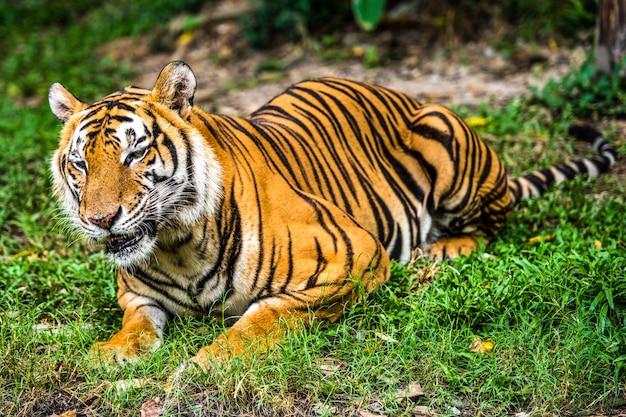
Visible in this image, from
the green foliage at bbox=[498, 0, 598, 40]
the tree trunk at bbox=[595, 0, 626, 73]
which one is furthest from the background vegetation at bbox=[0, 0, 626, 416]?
the green foliage at bbox=[498, 0, 598, 40]

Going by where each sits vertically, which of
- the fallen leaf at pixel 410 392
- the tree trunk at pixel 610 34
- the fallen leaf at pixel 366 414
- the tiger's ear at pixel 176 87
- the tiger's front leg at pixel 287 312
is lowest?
the fallen leaf at pixel 410 392

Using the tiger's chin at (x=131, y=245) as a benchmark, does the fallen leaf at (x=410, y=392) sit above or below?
below

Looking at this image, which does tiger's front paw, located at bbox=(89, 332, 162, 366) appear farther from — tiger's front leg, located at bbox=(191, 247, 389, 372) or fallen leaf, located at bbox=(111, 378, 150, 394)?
tiger's front leg, located at bbox=(191, 247, 389, 372)

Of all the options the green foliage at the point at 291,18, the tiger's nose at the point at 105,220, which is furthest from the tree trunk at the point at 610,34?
the tiger's nose at the point at 105,220

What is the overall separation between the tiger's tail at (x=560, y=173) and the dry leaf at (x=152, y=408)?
8.98 ft

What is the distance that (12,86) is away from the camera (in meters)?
8.60

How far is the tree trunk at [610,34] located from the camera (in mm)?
6055

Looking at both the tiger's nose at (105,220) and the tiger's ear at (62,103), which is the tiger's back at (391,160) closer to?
the tiger's ear at (62,103)

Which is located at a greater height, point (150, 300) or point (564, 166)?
point (150, 300)

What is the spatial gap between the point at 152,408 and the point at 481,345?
4.56ft

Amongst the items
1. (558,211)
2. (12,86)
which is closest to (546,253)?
(558,211)

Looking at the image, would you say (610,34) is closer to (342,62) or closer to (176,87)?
(342,62)

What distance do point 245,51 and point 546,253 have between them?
5758mm

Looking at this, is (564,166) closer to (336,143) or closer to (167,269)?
(336,143)
